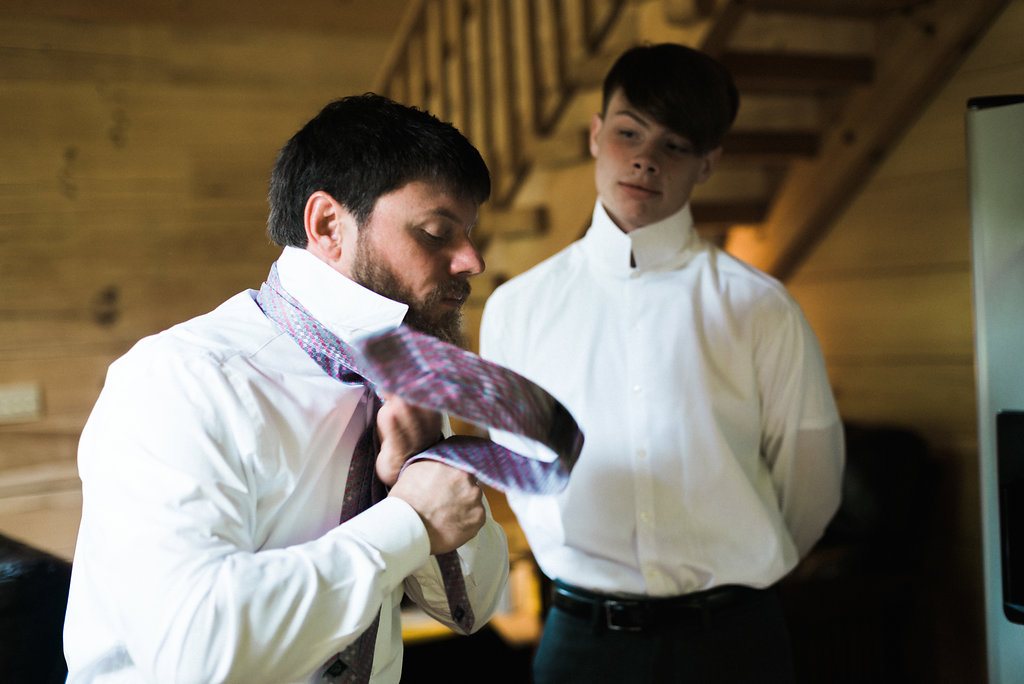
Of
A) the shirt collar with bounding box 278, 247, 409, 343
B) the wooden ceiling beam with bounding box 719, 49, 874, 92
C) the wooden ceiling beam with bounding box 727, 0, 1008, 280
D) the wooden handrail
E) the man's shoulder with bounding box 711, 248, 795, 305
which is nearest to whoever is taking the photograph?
the shirt collar with bounding box 278, 247, 409, 343

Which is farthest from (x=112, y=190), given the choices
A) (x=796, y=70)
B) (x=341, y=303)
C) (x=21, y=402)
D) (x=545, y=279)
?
(x=341, y=303)

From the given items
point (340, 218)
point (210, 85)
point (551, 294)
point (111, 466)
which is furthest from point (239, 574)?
point (210, 85)

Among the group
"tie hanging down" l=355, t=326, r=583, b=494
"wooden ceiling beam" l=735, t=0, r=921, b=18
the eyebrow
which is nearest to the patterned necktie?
"tie hanging down" l=355, t=326, r=583, b=494

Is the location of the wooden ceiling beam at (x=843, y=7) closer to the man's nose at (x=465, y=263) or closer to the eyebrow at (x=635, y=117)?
the eyebrow at (x=635, y=117)

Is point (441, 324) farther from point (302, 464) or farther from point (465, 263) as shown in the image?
point (302, 464)

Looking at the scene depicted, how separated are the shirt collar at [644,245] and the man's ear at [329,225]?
71cm

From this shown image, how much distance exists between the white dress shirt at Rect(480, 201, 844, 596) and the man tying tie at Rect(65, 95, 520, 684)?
1.28 feet

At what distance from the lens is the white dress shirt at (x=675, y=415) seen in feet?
4.89

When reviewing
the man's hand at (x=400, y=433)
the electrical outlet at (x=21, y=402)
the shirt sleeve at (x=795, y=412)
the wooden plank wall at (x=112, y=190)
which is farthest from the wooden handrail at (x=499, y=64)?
the man's hand at (x=400, y=433)

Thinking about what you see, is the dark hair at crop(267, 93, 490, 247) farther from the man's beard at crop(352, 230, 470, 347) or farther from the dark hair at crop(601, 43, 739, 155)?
the dark hair at crop(601, 43, 739, 155)

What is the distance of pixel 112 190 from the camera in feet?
9.84

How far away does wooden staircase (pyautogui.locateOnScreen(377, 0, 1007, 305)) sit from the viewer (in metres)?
2.23

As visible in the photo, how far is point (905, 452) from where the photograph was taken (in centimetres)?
236

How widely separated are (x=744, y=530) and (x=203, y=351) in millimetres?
981
